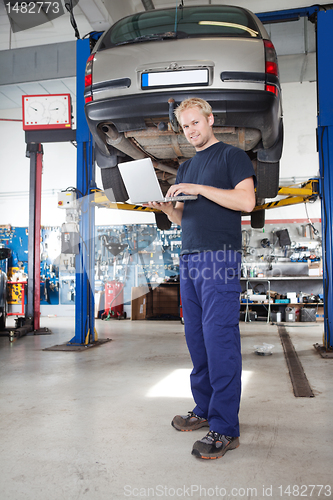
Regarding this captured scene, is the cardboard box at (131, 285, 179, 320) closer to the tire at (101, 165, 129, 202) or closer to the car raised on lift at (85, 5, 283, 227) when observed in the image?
the tire at (101, 165, 129, 202)

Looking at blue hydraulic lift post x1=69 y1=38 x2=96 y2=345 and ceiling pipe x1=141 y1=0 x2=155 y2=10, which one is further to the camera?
ceiling pipe x1=141 y1=0 x2=155 y2=10

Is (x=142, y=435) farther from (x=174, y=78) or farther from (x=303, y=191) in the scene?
A: (x=303, y=191)

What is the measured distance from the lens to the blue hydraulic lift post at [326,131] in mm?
3943

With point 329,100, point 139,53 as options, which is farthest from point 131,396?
point 329,100

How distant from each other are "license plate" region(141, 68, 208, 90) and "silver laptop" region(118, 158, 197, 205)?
0.87 meters

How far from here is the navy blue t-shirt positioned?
1.71m

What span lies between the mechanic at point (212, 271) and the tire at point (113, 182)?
5.10 feet

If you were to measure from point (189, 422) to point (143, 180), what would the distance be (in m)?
1.18

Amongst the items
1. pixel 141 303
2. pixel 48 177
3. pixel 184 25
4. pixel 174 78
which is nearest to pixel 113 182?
pixel 174 78

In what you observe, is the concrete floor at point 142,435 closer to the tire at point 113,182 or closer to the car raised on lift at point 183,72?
the tire at point 113,182

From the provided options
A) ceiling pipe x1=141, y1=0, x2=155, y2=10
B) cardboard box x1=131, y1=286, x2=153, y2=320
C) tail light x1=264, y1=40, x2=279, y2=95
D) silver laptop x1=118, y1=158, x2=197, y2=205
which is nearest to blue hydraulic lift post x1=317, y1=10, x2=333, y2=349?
tail light x1=264, y1=40, x2=279, y2=95

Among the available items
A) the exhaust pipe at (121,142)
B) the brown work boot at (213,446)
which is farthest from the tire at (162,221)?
the brown work boot at (213,446)

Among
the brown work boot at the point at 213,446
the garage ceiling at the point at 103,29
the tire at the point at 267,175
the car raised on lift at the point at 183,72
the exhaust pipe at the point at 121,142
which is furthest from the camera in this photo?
the garage ceiling at the point at 103,29

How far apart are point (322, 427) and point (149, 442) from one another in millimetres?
866
